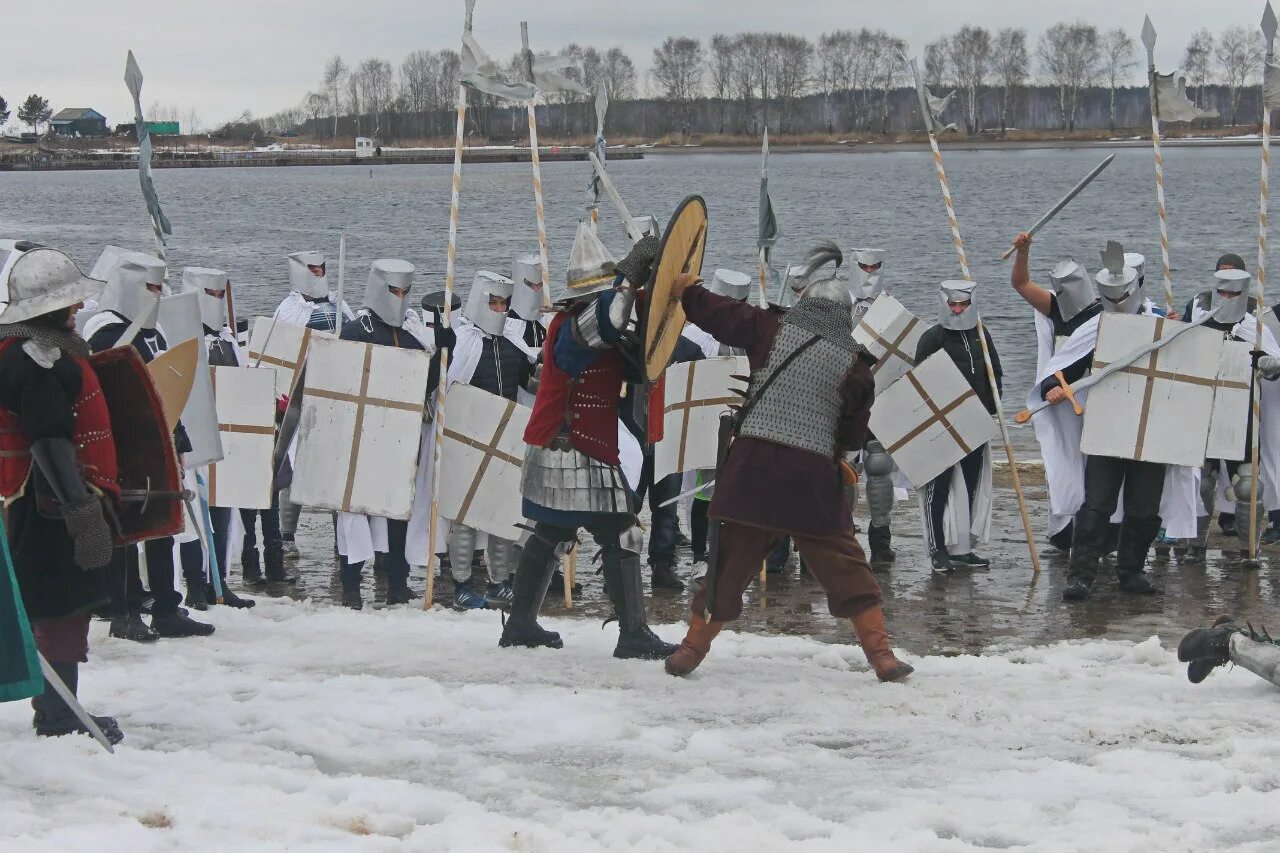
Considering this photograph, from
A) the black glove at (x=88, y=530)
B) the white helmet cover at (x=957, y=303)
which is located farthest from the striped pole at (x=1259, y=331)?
the black glove at (x=88, y=530)

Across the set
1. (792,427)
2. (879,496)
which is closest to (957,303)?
(879,496)

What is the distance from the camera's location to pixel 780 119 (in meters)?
125

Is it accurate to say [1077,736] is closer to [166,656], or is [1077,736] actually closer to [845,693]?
[845,693]

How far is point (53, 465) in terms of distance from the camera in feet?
17.2

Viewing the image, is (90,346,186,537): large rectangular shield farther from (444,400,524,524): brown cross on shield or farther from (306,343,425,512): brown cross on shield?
(444,400,524,524): brown cross on shield

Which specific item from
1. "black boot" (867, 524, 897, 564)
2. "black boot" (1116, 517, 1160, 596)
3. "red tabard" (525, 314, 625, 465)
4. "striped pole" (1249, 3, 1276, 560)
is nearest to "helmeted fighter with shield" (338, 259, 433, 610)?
"red tabard" (525, 314, 625, 465)

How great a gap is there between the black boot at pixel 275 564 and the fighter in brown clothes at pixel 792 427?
13.9 ft

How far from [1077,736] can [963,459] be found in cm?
411

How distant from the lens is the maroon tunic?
20.0 feet

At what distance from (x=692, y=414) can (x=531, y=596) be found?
2.57 meters

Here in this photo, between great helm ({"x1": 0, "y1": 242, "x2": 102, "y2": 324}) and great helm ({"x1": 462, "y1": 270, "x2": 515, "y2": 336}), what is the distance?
3.51m

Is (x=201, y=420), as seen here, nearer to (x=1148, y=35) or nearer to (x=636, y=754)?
(x=636, y=754)

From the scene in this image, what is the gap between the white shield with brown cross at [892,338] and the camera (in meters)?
9.52

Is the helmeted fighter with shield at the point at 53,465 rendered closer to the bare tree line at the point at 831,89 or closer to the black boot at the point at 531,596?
the black boot at the point at 531,596
